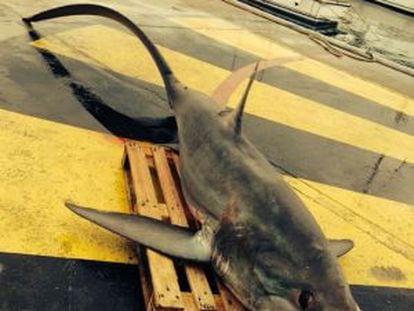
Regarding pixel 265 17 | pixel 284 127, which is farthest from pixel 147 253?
pixel 265 17

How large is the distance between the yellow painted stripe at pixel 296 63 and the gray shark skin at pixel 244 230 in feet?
15.6

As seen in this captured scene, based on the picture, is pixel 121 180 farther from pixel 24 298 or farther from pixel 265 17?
pixel 265 17

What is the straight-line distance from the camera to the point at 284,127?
6422mm

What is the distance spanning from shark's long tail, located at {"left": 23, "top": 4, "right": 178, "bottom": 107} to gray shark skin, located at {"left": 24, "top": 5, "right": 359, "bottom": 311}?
1.04 m

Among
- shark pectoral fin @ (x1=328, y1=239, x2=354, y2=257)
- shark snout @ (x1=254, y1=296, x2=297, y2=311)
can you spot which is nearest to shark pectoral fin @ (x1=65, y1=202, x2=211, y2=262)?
Answer: shark snout @ (x1=254, y1=296, x2=297, y2=311)

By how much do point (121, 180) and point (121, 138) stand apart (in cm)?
75

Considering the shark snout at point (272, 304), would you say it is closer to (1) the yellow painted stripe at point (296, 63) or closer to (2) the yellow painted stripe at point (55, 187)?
(2) the yellow painted stripe at point (55, 187)

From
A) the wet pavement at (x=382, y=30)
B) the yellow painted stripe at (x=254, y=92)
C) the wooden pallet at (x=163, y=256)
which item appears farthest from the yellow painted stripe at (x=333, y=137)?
the wet pavement at (x=382, y=30)

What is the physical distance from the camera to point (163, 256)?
3404 millimetres

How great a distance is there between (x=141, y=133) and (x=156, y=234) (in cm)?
204

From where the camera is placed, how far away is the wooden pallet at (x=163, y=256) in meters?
3.16

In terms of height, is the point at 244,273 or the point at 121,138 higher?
the point at 244,273

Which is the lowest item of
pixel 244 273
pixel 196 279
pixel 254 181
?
pixel 196 279

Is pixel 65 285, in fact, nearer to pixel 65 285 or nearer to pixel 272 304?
pixel 65 285
